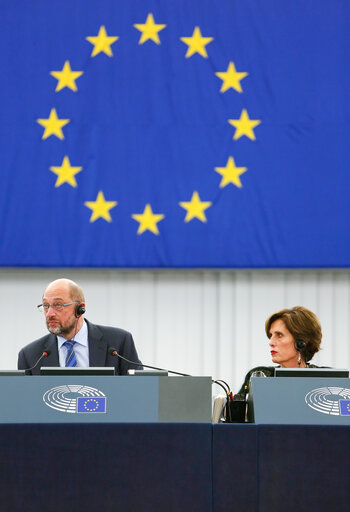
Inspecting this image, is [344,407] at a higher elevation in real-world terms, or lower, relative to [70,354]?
lower

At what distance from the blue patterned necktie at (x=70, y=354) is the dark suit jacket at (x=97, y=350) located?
0.06 metres

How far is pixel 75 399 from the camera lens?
10.2 ft

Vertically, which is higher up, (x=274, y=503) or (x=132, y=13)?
(x=132, y=13)

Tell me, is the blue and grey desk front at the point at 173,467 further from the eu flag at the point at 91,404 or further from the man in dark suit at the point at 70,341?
the man in dark suit at the point at 70,341

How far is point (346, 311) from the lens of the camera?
252 inches

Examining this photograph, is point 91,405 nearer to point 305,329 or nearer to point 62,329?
point 62,329

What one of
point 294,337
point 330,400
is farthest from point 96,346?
point 330,400

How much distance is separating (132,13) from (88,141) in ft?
3.45

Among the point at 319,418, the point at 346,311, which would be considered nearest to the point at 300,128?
the point at 346,311

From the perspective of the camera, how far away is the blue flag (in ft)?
20.4

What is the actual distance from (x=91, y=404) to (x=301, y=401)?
786 mm

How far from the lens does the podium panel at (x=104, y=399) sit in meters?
3.08

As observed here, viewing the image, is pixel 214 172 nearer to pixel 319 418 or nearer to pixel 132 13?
pixel 132 13

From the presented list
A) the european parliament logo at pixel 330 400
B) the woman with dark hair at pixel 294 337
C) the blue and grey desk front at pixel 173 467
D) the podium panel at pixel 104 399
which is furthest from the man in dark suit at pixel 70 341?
the european parliament logo at pixel 330 400
